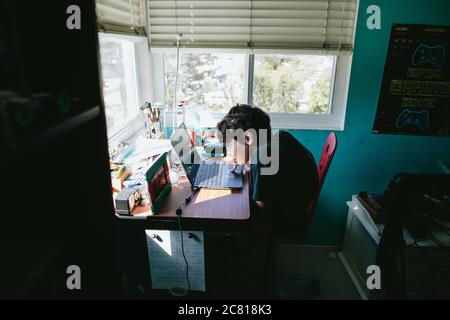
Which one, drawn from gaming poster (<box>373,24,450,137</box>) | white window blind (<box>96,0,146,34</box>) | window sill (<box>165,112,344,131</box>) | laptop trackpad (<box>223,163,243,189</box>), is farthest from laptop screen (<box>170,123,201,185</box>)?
gaming poster (<box>373,24,450,137</box>)

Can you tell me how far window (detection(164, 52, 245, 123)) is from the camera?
7.71 feet

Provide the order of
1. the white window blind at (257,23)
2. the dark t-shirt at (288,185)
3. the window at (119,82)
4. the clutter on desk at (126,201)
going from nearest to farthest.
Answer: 1. the clutter on desk at (126,201)
2. the dark t-shirt at (288,185)
3. the window at (119,82)
4. the white window blind at (257,23)

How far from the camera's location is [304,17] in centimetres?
210

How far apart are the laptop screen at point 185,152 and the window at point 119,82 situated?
486 mm

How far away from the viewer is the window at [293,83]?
7.52 ft

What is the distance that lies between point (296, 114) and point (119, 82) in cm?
126

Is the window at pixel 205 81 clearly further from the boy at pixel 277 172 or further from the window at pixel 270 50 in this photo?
the boy at pixel 277 172

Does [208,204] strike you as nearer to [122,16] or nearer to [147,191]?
[147,191]

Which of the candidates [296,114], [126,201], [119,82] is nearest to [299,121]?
[296,114]

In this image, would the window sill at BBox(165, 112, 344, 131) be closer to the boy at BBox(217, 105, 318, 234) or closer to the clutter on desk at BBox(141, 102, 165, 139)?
the clutter on desk at BBox(141, 102, 165, 139)

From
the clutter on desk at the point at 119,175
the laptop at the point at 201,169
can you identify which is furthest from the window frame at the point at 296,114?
the clutter on desk at the point at 119,175

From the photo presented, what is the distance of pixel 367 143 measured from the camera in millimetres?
2293

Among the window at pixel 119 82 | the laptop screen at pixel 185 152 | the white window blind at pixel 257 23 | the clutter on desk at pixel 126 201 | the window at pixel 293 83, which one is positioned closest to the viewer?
the clutter on desk at pixel 126 201
